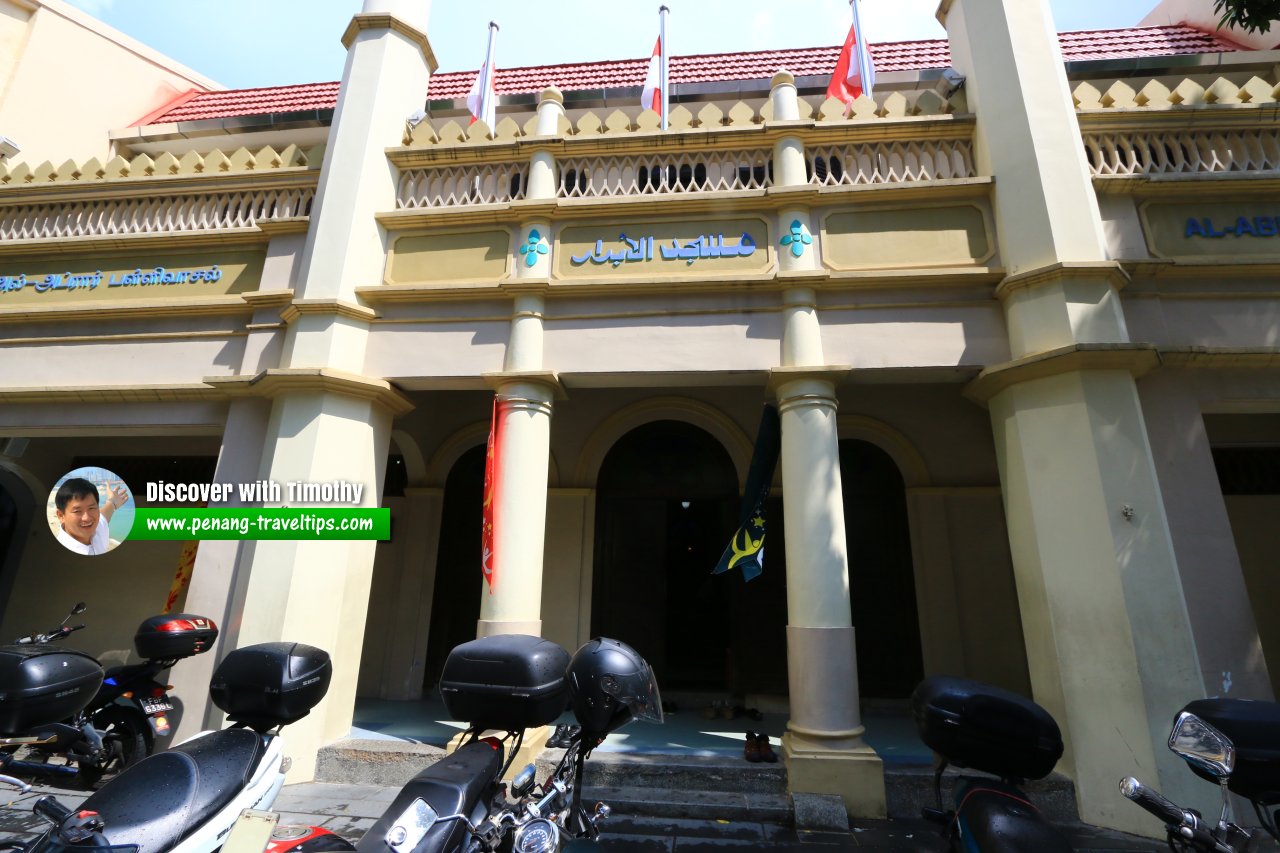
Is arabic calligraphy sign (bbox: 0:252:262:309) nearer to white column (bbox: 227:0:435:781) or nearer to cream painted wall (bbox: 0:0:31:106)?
white column (bbox: 227:0:435:781)

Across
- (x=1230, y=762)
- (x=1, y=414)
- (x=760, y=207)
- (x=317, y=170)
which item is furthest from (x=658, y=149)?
(x=1, y=414)

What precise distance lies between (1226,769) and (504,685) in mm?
2771

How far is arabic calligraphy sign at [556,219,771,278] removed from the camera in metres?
5.79

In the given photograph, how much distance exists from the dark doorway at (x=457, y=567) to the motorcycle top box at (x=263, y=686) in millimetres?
4608

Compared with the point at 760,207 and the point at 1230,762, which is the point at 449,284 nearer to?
the point at 760,207

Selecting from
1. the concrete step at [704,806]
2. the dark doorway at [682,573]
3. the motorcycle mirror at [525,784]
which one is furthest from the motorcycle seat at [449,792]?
the dark doorway at [682,573]

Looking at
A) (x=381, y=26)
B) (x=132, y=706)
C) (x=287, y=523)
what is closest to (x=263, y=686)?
(x=287, y=523)

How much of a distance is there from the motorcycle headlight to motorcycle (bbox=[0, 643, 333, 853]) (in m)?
1.13

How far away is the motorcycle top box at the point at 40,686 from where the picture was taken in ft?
8.39

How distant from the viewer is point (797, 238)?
564 centimetres

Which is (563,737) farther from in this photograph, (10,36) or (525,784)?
(10,36)

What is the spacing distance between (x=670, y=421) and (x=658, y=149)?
3302 millimetres

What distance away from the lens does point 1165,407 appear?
501 cm

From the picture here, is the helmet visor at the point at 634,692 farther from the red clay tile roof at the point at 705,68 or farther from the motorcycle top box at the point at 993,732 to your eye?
the red clay tile roof at the point at 705,68
